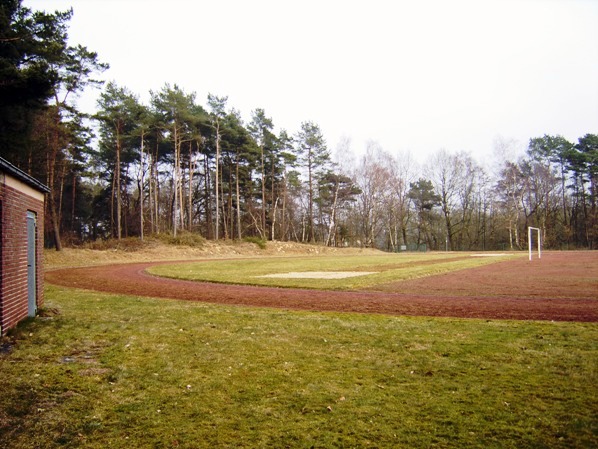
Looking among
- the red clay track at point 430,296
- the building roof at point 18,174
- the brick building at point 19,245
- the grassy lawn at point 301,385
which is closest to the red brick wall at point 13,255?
the brick building at point 19,245

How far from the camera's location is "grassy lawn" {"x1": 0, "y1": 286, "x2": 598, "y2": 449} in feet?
12.6

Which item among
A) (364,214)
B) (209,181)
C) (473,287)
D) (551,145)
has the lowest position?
(473,287)

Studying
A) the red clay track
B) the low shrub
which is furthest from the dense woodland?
the red clay track

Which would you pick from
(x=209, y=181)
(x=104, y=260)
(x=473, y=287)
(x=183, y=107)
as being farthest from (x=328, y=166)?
(x=473, y=287)

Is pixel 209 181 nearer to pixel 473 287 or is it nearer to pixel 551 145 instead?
pixel 473 287

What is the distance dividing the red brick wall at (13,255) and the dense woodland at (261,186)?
2762cm

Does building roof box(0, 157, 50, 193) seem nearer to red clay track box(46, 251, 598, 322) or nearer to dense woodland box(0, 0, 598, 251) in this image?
red clay track box(46, 251, 598, 322)

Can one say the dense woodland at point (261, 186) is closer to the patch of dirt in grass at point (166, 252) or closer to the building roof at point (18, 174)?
the patch of dirt in grass at point (166, 252)

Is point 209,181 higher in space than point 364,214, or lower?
higher

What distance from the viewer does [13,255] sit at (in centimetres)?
767

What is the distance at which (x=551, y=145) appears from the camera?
69125 mm

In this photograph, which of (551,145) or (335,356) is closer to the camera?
(335,356)

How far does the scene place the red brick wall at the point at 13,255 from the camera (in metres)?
7.12

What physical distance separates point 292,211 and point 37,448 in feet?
219
